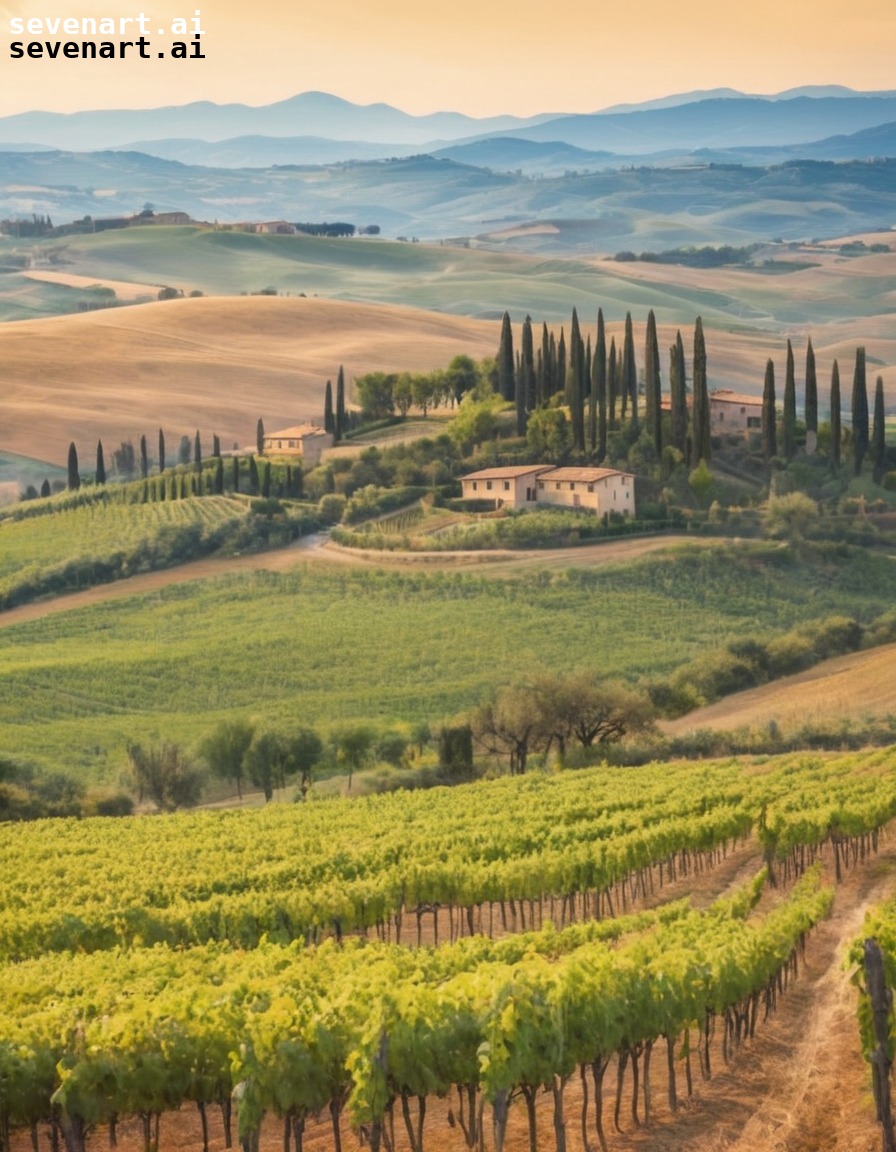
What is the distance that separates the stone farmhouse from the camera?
92.7 meters

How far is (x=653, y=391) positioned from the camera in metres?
96.4

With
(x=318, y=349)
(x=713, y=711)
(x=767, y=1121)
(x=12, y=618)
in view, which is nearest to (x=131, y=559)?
(x=12, y=618)

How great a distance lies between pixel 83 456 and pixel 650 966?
4428 inches

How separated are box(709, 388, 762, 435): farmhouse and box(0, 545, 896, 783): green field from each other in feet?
46.9

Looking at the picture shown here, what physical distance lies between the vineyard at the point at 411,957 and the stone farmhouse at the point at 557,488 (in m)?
47.6

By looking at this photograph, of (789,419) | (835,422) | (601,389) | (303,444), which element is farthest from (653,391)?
(303,444)

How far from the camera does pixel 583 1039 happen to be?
22.5m

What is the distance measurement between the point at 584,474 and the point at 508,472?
393 centimetres

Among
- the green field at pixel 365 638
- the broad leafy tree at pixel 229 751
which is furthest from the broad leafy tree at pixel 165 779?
the green field at pixel 365 638

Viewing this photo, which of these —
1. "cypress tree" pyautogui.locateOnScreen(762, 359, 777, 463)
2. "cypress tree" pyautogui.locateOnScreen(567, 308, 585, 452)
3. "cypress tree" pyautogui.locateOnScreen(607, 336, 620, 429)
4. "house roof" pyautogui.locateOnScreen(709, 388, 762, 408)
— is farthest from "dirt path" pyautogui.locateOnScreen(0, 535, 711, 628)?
"house roof" pyautogui.locateOnScreen(709, 388, 762, 408)

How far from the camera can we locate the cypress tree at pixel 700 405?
93.6m

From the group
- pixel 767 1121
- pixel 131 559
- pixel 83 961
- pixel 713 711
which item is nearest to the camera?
pixel 767 1121

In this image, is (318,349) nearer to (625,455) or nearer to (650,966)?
(625,455)

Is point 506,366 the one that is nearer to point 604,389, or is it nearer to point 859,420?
A: point 604,389
